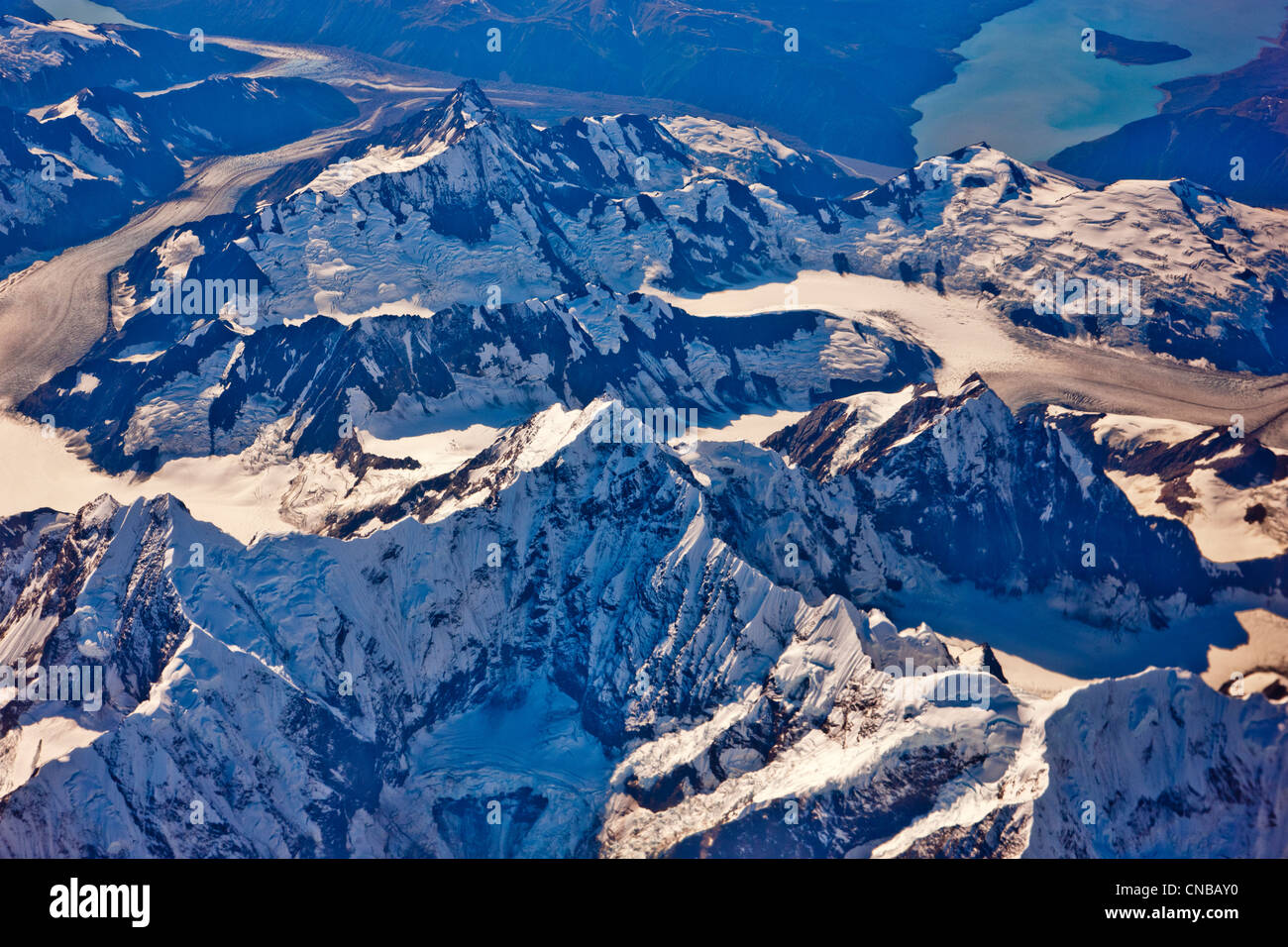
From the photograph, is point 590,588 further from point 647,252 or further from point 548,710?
point 647,252

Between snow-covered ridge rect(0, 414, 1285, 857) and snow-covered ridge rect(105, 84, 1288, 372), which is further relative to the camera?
snow-covered ridge rect(105, 84, 1288, 372)

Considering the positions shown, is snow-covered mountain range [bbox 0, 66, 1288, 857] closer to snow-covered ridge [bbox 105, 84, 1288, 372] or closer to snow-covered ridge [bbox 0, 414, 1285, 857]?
snow-covered ridge [bbox 0, 414, 1285, 857]

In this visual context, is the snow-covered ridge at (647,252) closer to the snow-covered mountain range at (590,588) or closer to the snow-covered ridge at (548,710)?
the snow-covered mountain range at (590,588)

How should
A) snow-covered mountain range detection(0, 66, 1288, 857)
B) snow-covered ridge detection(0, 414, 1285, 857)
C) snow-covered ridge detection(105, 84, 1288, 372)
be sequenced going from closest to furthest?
snow-covered ridge detection(0, 414, 1285, 857)
snow-covered mountain range detection(0, 66, 1288, 857)
snow-covered ridge detection(105, 84, 1288, 372)

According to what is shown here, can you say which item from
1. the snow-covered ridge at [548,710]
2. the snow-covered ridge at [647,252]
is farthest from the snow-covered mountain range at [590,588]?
the snow-covered ridge at [647,252]

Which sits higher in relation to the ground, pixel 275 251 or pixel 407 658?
pixel 275 251

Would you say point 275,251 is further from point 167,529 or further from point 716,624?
point 716,624

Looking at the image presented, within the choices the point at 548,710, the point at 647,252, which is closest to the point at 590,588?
the point at 548,710

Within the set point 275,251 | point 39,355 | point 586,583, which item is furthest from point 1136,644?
point 39,355

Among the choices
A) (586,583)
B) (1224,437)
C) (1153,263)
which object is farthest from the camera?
(1153,263)

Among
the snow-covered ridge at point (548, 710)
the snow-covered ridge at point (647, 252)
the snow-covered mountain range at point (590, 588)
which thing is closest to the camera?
Result: the snow-covered ridge at point (548, 710)

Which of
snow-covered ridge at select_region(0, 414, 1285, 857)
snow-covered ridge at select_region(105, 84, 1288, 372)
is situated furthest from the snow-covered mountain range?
snow-covered ridge at select_region(105, 84, 1288, 372)
